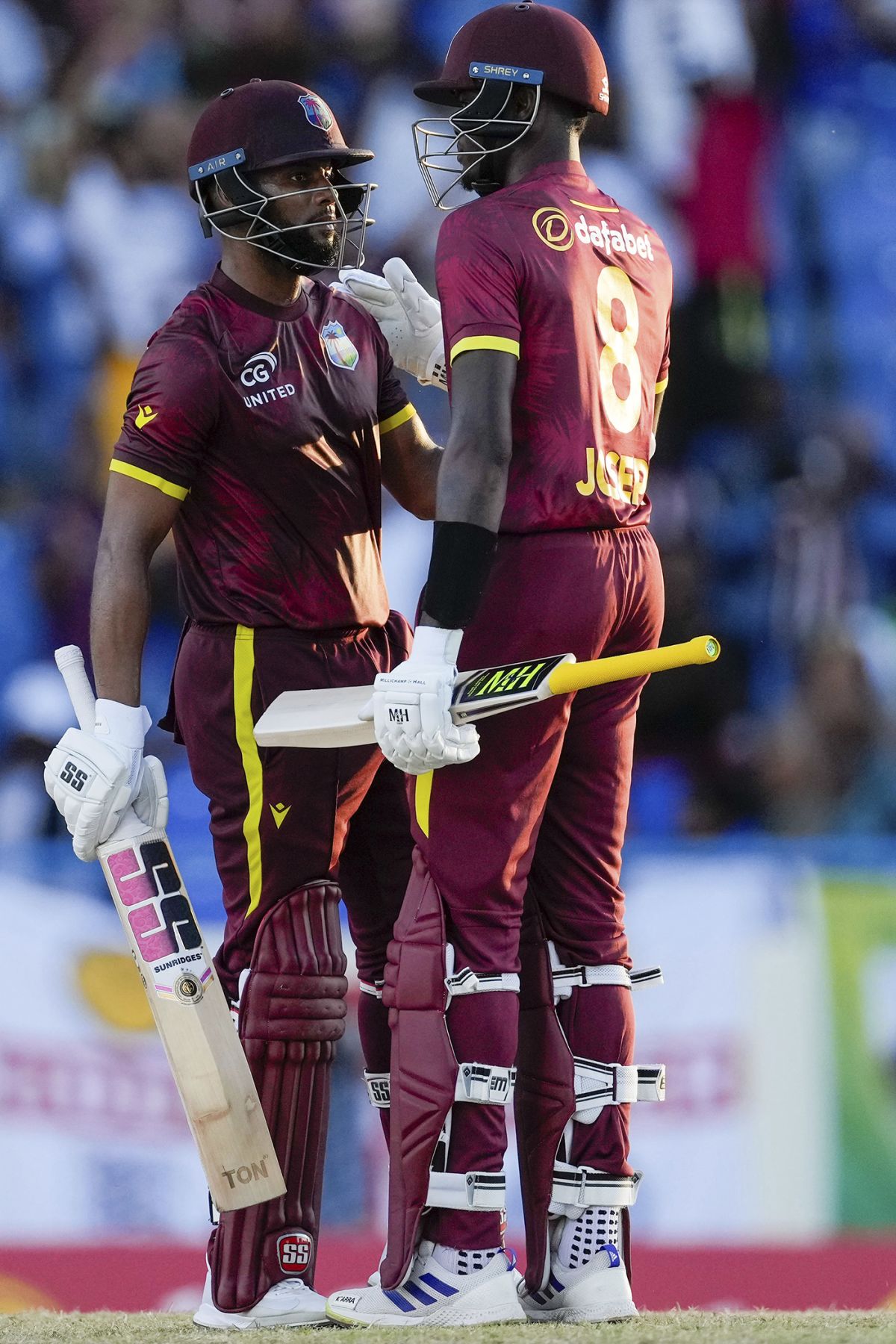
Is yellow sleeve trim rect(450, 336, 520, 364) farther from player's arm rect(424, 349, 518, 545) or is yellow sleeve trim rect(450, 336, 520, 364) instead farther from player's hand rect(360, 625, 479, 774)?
player's hand rect(360, 625, 479, 774)

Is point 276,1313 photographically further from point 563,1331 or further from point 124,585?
point 124,585

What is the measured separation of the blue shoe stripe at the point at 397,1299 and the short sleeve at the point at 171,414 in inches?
51.0

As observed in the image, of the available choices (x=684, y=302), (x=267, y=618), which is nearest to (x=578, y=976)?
(x=267, y=618)

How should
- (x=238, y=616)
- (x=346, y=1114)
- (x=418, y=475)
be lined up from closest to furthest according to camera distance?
(x=238, y=616), (x=418, y=475), (x=346, y=1114)

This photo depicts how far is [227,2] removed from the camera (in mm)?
6262

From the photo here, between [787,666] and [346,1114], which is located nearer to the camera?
[346,1114]

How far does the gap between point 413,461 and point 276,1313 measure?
1501 mm

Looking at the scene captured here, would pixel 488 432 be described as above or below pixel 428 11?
below

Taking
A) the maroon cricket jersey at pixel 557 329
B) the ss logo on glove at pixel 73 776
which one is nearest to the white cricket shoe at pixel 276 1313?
the ss logo on glove at pixel 73 776

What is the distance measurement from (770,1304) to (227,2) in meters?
4.48

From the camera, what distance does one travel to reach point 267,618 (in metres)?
3.09

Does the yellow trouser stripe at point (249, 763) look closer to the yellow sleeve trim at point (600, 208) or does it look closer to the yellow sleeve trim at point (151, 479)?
the yellow sleeve trim at point (151, 479)

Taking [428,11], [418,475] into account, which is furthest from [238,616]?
[428,11]

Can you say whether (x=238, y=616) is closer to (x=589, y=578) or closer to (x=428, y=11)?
(x=589, y=578)
